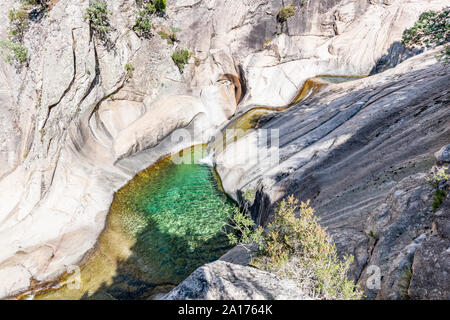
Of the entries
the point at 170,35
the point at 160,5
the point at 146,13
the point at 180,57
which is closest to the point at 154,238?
the point at 180,57

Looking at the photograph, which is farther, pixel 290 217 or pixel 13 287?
pixel 13 287

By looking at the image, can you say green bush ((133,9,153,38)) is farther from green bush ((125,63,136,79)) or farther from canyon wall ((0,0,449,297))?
green bush ((125,63,136,79))

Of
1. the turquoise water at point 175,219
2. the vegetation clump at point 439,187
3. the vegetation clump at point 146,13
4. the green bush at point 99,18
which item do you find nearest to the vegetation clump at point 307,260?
the vegetation clump at point 439,187

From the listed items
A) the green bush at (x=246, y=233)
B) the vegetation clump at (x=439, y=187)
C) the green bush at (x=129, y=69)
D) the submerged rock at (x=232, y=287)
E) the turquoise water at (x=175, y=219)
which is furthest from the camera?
the green bush at (x=129, y=69)

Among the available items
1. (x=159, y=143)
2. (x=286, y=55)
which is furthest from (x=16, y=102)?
(x=286, y=55)

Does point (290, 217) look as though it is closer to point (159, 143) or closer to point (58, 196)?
point (58, 196)

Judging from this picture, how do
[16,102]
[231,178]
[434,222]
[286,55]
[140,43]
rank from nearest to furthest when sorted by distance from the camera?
[434,222], [16,102], [231,178], [140,43], [286,55]

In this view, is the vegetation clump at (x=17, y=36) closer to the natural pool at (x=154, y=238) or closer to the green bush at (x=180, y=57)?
the natural pool at (x=154, y=238)
